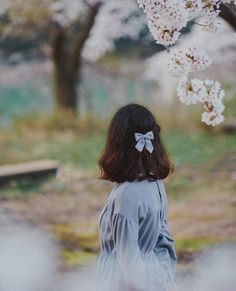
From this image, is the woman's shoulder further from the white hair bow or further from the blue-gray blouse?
the white hair bow

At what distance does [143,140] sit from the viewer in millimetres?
2436

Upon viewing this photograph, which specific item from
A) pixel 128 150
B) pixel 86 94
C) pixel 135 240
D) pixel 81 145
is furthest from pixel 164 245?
pixel 86 94

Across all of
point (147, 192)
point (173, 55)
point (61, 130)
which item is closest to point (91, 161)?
point (61, 130)

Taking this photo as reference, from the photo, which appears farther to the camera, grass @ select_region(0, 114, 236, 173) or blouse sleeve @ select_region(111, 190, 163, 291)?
grass @ select_region(0, 114, 236, 173)

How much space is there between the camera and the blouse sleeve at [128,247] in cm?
237

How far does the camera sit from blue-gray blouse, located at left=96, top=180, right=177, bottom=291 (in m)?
2.38

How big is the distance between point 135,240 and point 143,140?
1.04 ft

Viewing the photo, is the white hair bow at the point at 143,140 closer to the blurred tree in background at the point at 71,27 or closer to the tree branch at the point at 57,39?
the blurred tree in background at the point at 71,27

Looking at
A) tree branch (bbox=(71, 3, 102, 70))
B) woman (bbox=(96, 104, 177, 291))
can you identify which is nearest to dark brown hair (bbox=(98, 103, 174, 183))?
woman (bbox=(96, 104, 177, 291))

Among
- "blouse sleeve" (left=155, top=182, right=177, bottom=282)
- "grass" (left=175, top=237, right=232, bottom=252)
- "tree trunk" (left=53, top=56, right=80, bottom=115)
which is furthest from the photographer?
"tree trunk" (left=53, top=56, right=80, bottom=115)

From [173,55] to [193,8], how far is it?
192 millimetres

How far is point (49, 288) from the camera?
436 centimetres

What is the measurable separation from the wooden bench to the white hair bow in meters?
3.80

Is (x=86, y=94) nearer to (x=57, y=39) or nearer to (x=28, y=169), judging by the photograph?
(x=57, y=39)
